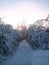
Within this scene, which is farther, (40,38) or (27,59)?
(40,38)

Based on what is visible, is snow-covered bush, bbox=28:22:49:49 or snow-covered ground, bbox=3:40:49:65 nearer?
snow-covered ground, bbox=3:40:49:65

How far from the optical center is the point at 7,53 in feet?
32.2

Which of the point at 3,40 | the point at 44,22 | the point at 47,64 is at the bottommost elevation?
the point at 47,64

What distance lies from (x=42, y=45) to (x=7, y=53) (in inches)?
189

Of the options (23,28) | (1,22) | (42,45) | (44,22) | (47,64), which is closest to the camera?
(47,64)

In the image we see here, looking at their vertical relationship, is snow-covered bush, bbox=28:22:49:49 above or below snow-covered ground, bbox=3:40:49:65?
above

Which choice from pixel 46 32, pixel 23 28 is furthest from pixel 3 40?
pixel 23 28

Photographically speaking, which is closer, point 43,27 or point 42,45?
point 42,45

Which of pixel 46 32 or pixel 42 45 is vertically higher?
pixel 46 32

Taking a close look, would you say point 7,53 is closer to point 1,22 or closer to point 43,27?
point 1,22

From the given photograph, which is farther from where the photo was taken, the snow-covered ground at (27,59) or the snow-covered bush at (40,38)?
the snow-covered bush at (40,38)

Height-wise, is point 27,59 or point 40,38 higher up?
point 40,38

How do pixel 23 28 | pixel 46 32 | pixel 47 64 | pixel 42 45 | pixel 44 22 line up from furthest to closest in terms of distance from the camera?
1. pixel 23 28
2. pixel 44 22
3. pixel 46 32
4. pixel 42 45
5. pixel 47 64

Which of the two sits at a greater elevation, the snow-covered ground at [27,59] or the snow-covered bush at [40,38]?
the snow-covered bush at [40,38]
